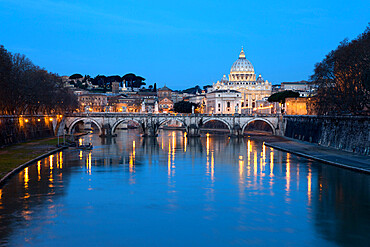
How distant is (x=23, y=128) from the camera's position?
68.4 meters

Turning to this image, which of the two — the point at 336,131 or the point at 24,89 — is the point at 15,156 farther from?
the point at 336,131

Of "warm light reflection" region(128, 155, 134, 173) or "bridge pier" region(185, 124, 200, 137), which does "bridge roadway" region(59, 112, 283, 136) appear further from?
"warm light reflection" region(128, 155, 134, 173)

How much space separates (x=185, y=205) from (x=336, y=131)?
35328 mm

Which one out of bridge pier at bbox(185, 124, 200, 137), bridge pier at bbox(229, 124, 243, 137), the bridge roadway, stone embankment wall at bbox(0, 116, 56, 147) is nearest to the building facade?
the bridge roadway

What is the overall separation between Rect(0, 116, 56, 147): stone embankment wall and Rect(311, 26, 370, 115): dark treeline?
132ft

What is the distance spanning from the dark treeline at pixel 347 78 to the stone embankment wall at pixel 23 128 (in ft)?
132

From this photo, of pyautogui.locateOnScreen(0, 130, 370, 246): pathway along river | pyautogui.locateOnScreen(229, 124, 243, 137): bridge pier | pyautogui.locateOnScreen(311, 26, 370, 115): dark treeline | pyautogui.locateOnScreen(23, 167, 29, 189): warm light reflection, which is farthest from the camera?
pyautogui.locateOnScreen(229, 124, 243, 137): bridge pier

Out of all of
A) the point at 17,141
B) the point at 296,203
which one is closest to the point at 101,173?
the point at 296,203

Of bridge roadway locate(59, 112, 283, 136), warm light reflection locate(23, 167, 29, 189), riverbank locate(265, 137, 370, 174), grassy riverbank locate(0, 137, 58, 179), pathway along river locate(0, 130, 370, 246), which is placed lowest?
pathway along river locate(0, 130, 370, 246)

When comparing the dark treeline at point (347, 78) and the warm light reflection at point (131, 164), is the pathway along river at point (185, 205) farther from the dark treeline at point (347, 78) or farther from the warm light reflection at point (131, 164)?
the dark treeline at point (347, 78)

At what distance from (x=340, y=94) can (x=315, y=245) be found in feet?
121

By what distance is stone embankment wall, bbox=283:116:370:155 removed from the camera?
49719mm

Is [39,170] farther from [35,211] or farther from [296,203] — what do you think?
[296,203]

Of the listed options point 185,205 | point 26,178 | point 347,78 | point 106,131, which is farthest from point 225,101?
point 185,205
